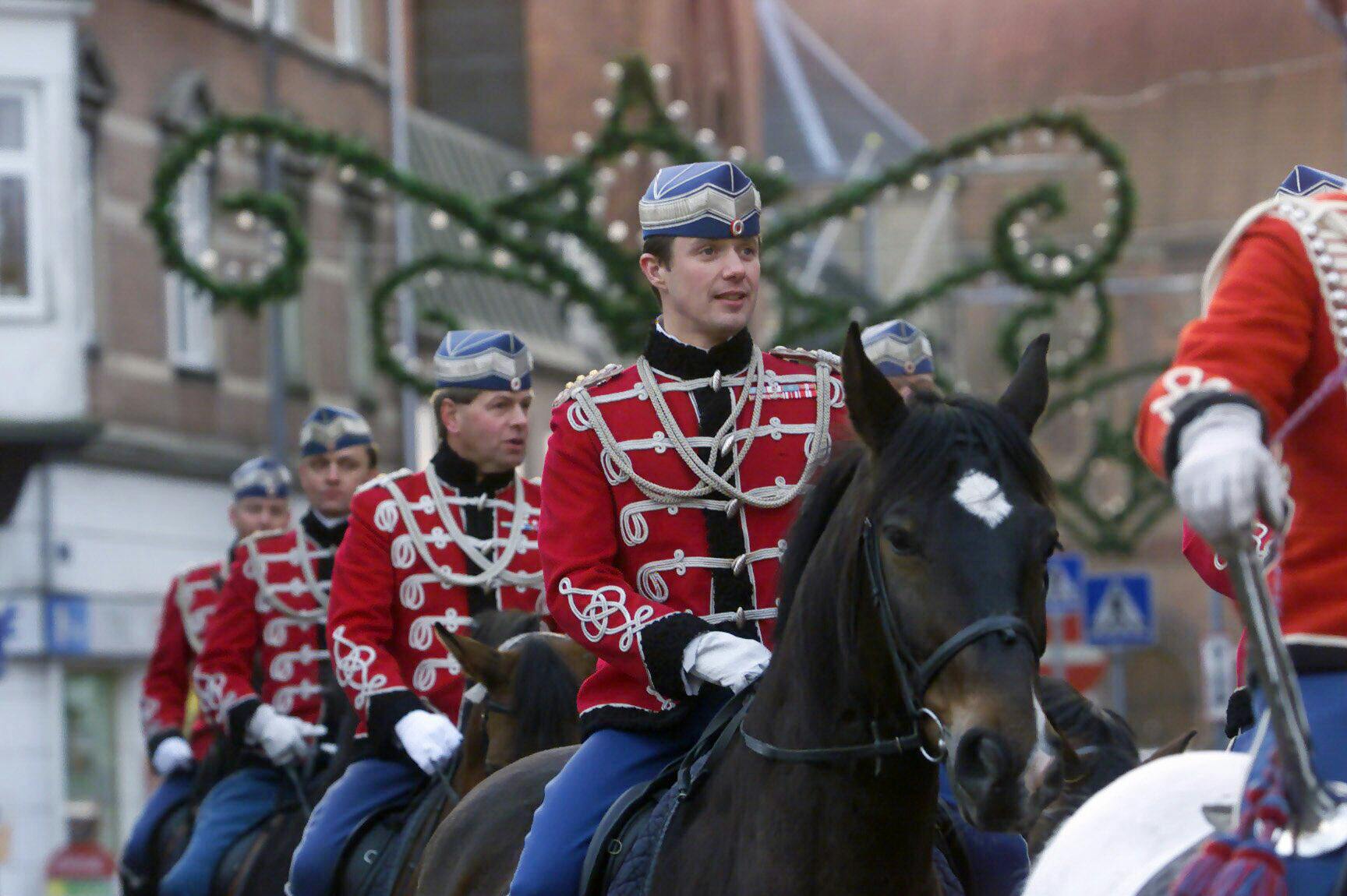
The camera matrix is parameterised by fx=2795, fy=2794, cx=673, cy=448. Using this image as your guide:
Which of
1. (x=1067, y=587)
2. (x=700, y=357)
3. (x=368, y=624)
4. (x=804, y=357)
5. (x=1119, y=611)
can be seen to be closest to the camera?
(x=700, y=357)

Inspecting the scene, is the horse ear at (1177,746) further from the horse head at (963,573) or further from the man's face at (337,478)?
Result: the man's face at (337,478)

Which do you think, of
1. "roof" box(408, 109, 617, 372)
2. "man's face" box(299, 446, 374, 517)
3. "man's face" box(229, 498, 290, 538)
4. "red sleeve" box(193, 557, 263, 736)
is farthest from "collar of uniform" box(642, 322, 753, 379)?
→ "roof" box(408, 109, 617, 372)

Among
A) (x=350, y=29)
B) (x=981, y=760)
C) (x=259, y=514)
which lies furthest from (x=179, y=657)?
(x=350, y=29)

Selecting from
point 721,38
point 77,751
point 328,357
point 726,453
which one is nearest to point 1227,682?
point 77,751

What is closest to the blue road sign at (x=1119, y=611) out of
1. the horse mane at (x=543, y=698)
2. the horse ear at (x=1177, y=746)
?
the horse mane at (x=543, y=698)

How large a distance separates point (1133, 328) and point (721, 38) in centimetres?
1662

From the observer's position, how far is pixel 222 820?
11430mm

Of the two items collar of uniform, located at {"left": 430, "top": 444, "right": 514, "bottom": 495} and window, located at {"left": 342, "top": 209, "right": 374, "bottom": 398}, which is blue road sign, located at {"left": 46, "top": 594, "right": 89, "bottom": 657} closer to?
window, located at {"left": 342, "top": 209, "right": 374, "bottom": 398}

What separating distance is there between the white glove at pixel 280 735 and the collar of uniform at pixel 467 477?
7.73 feet

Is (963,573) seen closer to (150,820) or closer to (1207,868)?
(1207,868)

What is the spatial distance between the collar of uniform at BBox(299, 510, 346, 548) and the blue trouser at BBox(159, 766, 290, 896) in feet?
3.22

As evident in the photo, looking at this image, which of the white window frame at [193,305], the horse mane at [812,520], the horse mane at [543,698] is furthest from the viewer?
the white window frame at [193,305]

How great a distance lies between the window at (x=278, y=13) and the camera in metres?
29.8

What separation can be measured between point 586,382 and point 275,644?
5804mm
